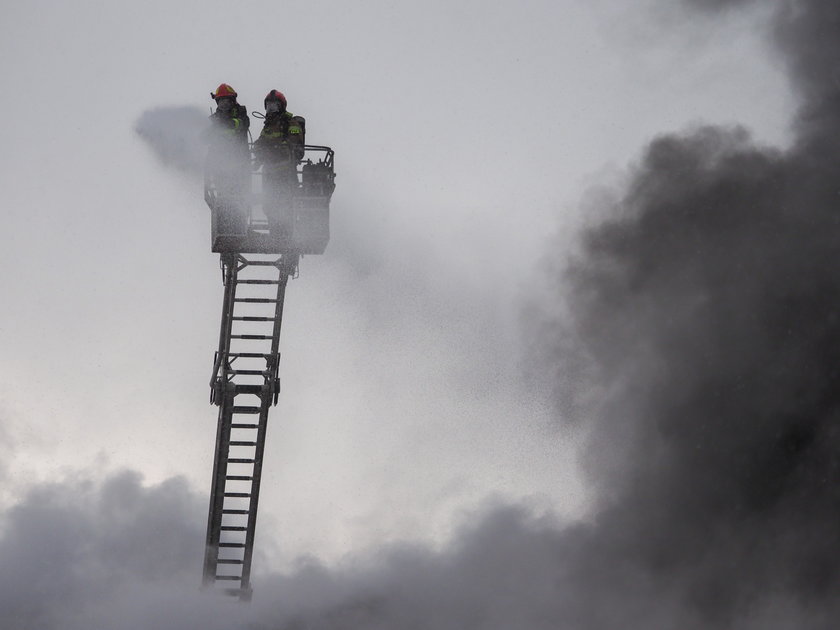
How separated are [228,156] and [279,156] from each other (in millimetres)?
896

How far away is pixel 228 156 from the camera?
62.8 feet

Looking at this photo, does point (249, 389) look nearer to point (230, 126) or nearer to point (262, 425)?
point (262, 425)

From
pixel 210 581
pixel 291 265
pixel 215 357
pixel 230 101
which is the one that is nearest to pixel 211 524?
pixel 210 581

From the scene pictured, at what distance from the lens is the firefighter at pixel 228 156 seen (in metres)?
19.0

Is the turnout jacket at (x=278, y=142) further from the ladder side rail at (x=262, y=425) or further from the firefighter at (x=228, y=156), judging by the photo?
the ladder side rail at (x=262, y=425)

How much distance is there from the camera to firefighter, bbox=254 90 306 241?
19.3 meters

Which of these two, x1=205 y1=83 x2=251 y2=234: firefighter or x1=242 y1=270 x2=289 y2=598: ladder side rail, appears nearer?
x1=205 y1=83 x2=251 y2=234: firefighter

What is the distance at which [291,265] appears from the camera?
20.2 meters

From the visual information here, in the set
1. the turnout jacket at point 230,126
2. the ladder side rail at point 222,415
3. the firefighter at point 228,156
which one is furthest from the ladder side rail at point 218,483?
the turnout jacket at point 230,126

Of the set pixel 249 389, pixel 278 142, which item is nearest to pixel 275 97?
pixel 278 142

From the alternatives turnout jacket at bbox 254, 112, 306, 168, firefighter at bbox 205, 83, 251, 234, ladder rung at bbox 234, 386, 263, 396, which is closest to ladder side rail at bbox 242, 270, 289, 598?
ladder rung at bbox 234, 386, 263, 396

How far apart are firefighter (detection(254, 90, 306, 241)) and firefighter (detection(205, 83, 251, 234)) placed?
31 cm

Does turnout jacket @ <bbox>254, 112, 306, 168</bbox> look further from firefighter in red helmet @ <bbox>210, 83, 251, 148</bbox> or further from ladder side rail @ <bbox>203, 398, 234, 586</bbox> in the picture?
ladder side rail @ <bbox>203, 398, 234, 586</bbox>

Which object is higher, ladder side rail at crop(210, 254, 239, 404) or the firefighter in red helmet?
the firefighter in red helmet
